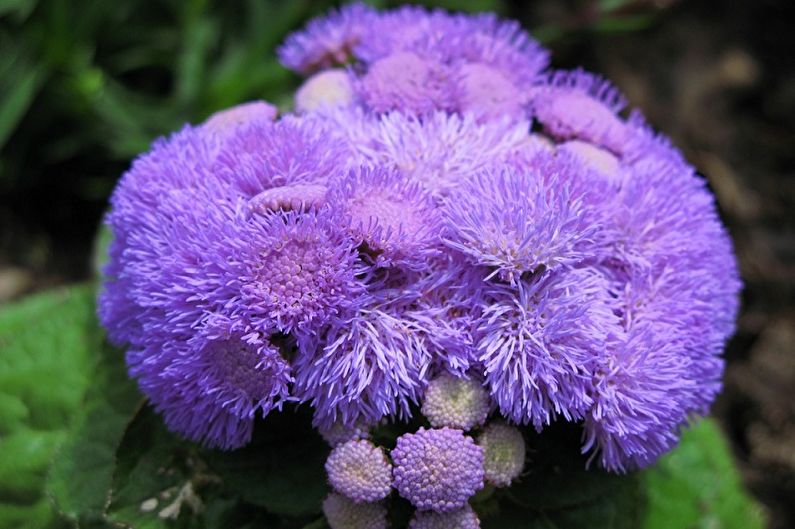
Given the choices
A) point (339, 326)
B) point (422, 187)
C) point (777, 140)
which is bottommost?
point (339, 326)

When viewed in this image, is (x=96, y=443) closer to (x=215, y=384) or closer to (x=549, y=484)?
(x=215, y=384)

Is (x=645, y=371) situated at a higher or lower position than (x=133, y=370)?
higher

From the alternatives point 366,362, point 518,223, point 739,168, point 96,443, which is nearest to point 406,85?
point 518,223

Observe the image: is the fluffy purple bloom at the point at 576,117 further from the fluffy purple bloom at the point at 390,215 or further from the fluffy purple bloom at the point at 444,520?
the fluffy purple bloom at the point at 444,520

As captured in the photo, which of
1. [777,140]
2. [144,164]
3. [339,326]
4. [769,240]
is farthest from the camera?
[777,140]

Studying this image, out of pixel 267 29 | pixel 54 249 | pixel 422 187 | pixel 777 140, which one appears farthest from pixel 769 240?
pixel 54 249

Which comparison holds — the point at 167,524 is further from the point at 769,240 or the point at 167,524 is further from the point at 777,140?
the point at 777,140

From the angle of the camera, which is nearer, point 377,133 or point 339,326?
point 339,326
